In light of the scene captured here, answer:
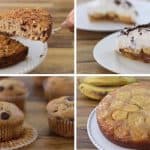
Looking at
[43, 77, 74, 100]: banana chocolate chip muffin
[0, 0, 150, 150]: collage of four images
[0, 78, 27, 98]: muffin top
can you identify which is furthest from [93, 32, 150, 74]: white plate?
[0, 78, 27, 98]: muffin top

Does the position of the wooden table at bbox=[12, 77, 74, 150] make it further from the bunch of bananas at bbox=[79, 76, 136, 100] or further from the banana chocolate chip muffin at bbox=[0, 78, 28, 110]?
the bunch of bananas at bbox=[79, 76, 136, 100]

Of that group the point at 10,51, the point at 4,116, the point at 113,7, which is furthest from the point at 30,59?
the point at 113,7

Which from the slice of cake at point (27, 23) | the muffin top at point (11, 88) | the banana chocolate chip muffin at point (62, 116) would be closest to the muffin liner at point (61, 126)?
the banana chocolate chip muffin at point (62, 116)

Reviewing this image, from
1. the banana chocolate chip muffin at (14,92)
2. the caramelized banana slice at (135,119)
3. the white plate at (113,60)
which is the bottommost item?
the caramelized banana slice at (135,119)

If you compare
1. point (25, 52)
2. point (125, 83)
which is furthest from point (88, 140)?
point (25, 52)

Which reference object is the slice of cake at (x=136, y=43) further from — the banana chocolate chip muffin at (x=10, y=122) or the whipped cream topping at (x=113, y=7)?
the banana chocolate chip muffin at (x=10, y=122)
